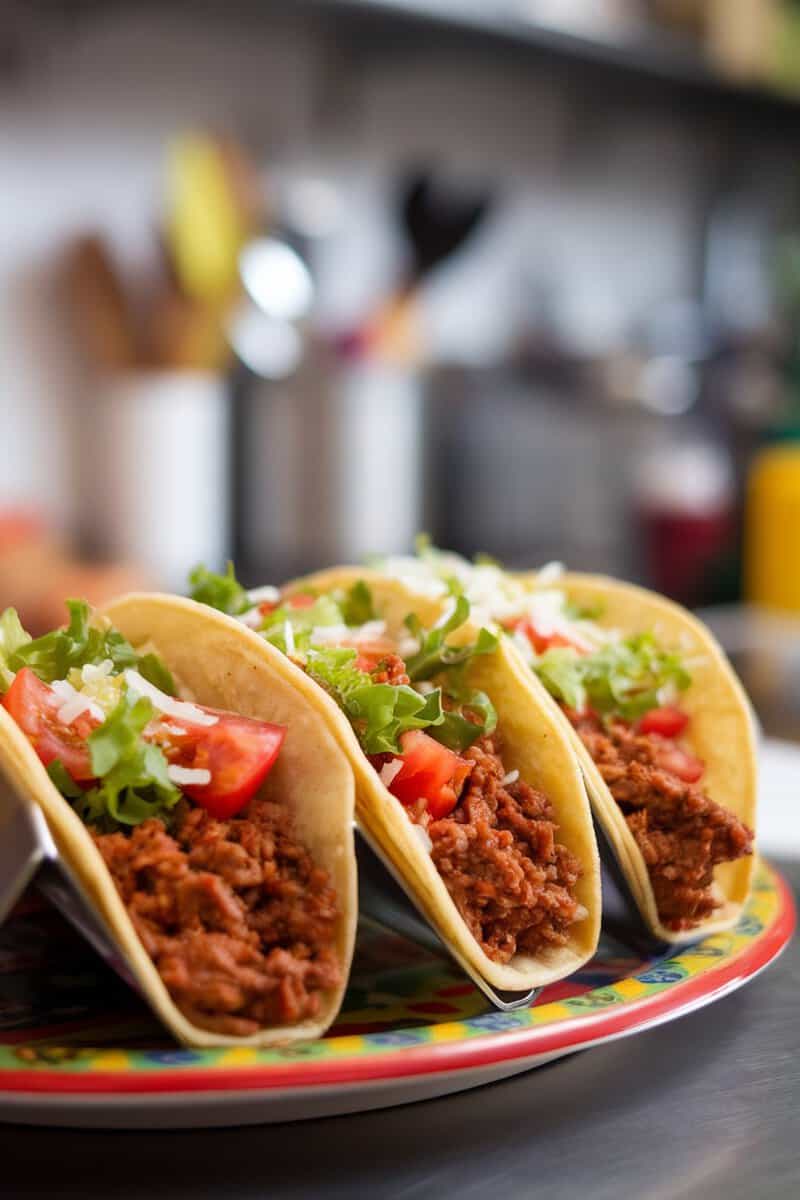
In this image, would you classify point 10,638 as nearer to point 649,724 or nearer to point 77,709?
point 77,709

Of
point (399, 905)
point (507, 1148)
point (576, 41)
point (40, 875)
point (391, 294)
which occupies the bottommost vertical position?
point (507, 1148)

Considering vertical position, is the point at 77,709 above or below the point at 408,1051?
above

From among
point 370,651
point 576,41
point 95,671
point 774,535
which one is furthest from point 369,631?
point 774,535

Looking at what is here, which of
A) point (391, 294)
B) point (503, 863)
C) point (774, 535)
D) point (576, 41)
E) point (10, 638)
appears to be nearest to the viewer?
point (503, 863)

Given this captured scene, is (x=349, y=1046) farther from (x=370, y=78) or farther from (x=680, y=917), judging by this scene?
(x=370, y=78)

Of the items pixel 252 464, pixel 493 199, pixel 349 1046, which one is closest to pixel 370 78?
pixel 493 199

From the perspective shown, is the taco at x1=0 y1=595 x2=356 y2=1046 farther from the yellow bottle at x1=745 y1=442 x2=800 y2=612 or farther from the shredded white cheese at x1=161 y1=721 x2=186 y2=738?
the yellow bottle at x1=745 y1=442 x2=800 y2=612

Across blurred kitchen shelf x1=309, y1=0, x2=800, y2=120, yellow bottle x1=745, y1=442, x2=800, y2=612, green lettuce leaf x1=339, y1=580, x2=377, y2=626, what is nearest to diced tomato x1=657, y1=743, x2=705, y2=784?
green lettuce leaf x1=339, y1=580, x2=377, y2=626

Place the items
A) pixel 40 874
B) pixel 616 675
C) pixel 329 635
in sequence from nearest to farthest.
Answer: pixel 40 874, pixel 329 635, pixel 616 675
